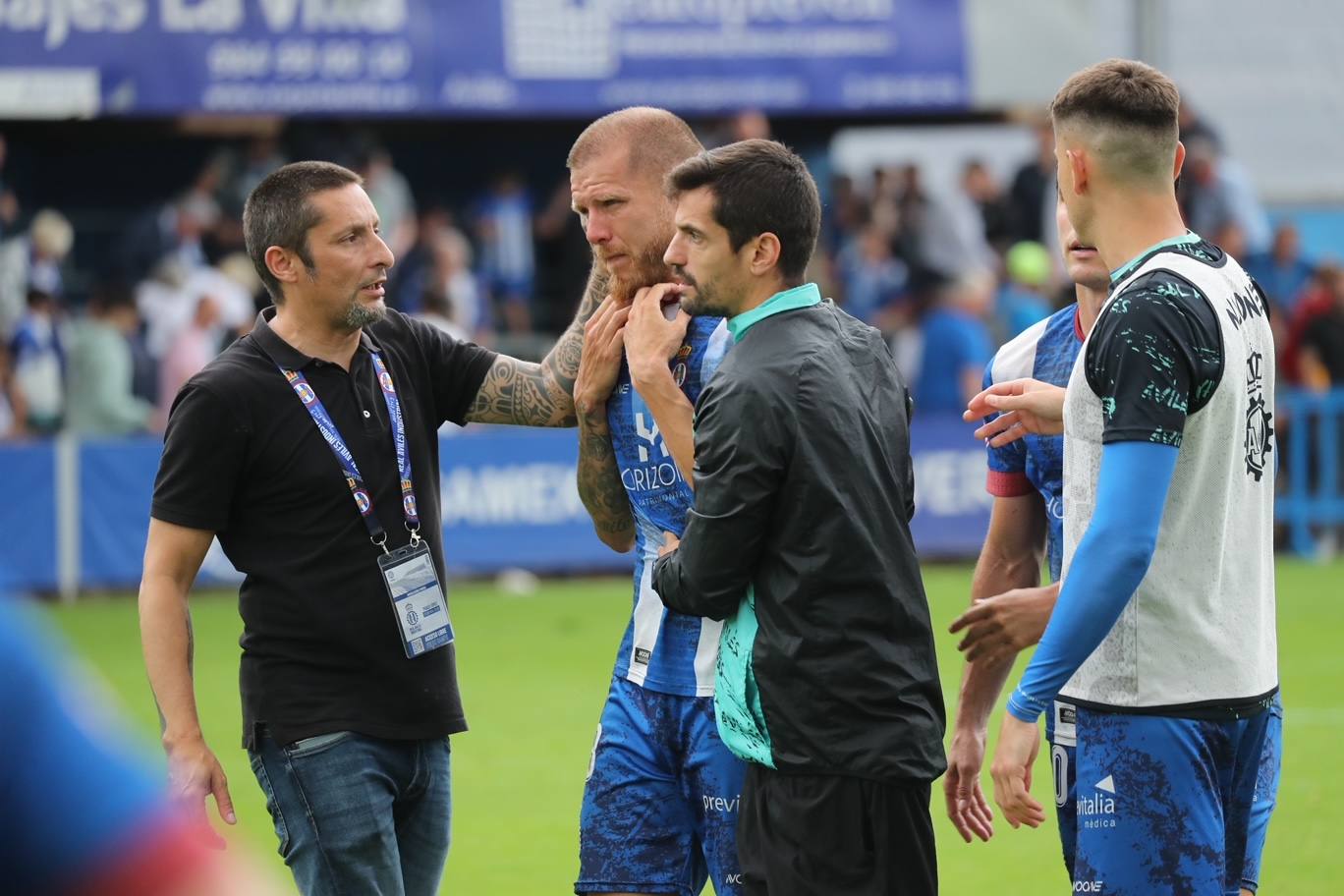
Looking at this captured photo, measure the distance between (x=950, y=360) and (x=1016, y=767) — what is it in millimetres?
13209

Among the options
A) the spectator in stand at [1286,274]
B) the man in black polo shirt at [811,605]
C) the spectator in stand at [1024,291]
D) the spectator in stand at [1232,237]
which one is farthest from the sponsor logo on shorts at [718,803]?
the spectator in stand at [1286,274]

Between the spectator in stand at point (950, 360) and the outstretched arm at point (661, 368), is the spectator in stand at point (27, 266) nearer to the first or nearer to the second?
the spectator in stand at point (950, 360)

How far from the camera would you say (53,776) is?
1375mm

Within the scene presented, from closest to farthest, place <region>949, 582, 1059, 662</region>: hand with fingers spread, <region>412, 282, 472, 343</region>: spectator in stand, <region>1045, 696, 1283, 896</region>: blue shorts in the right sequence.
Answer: <region>1045, 696, 1283, 896</region>: blue shorts, <region>949, 582, 1059, 662</region>: hand with fingers spread, <region>412, 282, 472, 343</region>: spectator in stand

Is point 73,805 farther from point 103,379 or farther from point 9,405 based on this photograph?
point 9,405

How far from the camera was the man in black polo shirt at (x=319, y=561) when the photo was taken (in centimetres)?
423

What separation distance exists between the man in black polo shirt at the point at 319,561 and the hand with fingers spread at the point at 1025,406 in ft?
4.67

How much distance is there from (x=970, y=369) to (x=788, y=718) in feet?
43.2

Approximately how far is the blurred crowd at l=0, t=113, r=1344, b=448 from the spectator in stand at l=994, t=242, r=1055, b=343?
2cm

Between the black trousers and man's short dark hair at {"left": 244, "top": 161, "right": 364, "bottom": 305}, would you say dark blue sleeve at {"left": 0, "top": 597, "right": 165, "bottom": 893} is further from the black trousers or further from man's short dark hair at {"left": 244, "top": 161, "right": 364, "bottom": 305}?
man's short dark hair at {"left": 244, "top": 161, "right": 364, "bottom": 305}

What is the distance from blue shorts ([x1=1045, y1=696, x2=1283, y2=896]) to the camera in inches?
137

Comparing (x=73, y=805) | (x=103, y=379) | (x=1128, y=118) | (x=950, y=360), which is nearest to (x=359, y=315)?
(x=1128, y=118)

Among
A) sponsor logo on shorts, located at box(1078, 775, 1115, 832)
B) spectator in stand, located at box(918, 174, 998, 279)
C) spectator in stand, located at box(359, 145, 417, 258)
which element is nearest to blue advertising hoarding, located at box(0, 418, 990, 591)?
spectator in stand, located at box(359, 145, 417, 258)

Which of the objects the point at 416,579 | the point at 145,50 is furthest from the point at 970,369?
the point at 416,579
